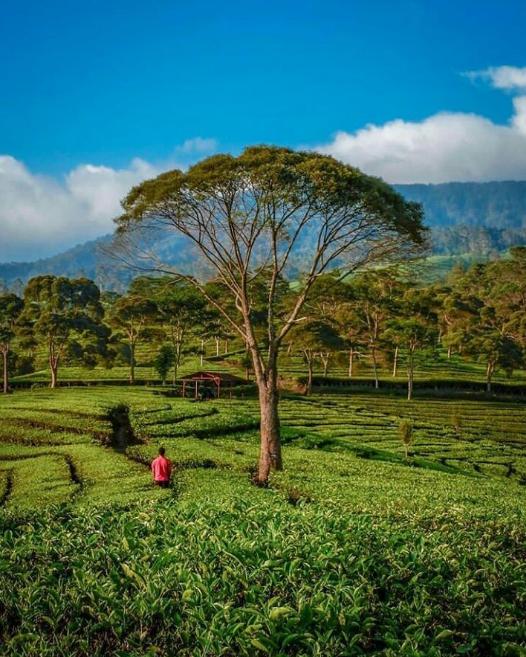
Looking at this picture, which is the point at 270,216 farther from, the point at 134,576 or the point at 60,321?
the point at 60,321

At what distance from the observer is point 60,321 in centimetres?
6500

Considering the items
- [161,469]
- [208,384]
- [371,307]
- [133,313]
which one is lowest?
[208,384]

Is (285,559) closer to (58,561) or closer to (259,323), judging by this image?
(58,561)

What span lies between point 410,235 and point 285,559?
2001 centimetres

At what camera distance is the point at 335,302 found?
3342 inches

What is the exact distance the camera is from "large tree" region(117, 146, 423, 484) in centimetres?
2284

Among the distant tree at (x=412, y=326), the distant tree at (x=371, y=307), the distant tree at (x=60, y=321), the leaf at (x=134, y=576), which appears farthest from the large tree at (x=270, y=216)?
the distant tree at (x=371, y=307)

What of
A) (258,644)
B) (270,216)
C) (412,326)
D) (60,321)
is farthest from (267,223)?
(412,326)

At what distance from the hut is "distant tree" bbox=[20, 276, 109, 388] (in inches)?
485

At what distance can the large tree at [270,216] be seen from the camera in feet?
74.9

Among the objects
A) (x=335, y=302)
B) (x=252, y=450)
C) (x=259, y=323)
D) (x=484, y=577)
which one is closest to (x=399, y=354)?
(x=335, y=302)

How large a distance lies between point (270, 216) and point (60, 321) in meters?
47.3

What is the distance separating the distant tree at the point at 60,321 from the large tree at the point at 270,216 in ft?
139

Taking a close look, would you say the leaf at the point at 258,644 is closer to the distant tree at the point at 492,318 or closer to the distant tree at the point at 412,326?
the distant tree at the point at 412,326
